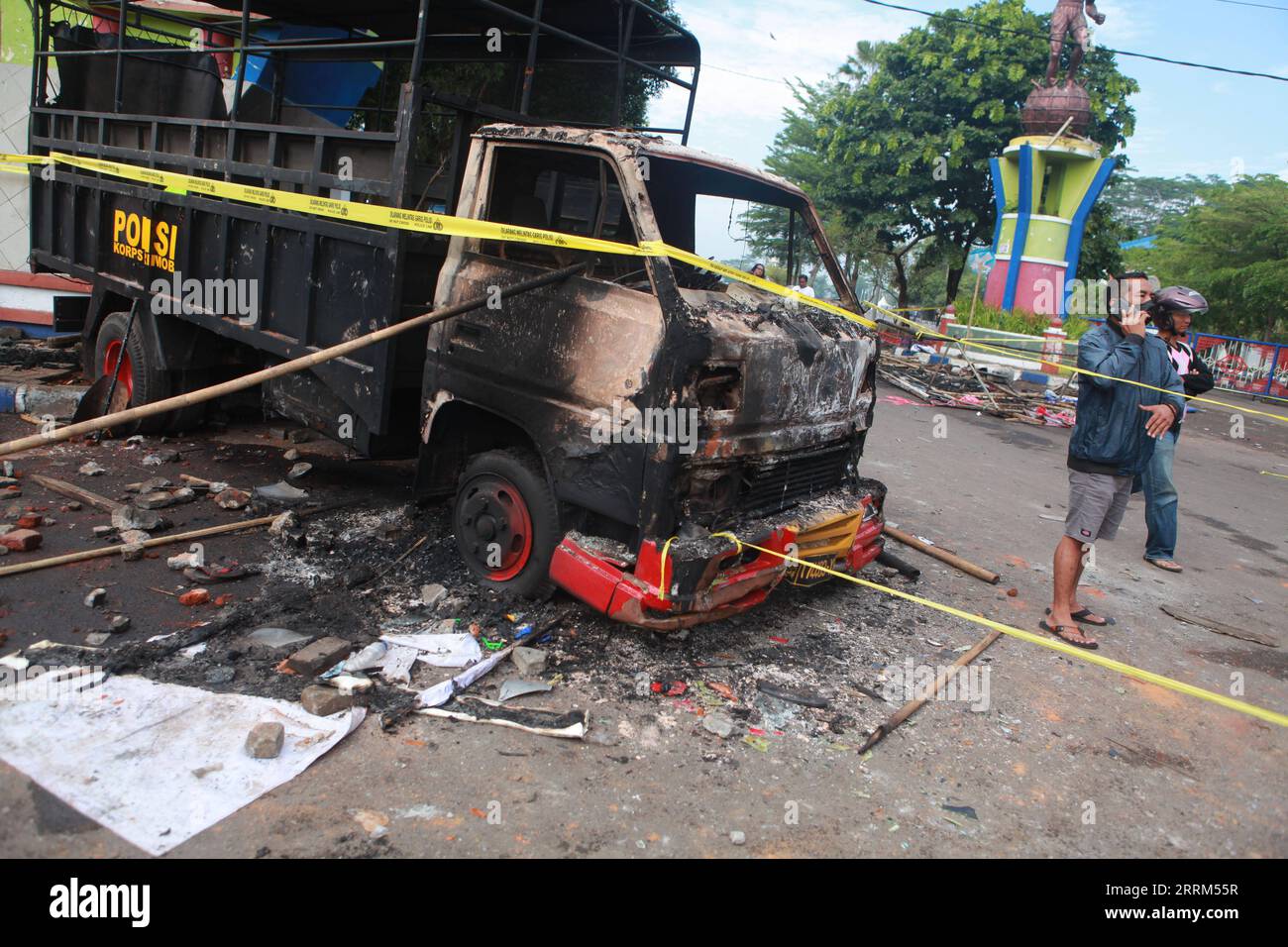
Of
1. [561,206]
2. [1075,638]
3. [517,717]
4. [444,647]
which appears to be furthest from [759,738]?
[561,206]

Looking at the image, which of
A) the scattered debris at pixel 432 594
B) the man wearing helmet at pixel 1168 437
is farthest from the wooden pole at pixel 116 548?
the man wearing helmet at pixel 1168 437

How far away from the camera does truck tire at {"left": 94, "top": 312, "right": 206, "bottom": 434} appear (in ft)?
19.7

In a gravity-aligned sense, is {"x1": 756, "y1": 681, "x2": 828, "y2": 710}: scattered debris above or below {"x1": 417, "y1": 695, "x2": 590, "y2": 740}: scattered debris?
above

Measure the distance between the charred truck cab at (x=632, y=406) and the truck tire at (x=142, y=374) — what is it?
2923 millimetres

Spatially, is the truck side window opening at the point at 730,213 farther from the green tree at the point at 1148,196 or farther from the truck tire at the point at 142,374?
the green tree at the point at 1148,196

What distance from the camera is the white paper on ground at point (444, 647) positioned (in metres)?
3.55

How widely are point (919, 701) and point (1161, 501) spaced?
360cm

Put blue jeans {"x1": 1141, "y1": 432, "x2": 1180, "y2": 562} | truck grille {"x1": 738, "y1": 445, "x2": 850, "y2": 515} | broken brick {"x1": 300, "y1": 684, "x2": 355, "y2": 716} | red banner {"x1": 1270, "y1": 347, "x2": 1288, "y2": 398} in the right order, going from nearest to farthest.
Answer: broken brick {"x1": 300, "y1": 684, "x2": 355, "y2": 716} → truck grille {"x1": 738, "y1": 445, "x2": 850, "y2": 515} → blue jeans {"x1": 1141, "y1": 432, "x2": 1180, "y2": 562} → red banner {"x1": 1270, "y1": 347, "x2": 1288, "y2": 398}

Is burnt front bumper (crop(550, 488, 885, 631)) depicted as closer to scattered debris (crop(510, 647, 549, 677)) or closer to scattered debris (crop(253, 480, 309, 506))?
scattered debris (crop(510, 647, 549, 677))

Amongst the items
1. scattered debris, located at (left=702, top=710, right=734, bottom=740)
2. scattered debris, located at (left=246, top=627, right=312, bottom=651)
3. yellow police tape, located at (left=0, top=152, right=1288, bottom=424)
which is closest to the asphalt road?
scattered debris, located at (left=702, top=710, right=734, bottom=740)

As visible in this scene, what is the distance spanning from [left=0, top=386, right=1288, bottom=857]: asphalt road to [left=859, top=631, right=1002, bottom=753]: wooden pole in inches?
2.0

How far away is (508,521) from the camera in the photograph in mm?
3990
